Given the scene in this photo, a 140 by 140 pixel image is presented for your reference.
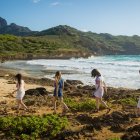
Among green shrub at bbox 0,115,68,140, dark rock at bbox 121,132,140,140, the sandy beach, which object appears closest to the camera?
dark rock at bbox 121,132,140,140

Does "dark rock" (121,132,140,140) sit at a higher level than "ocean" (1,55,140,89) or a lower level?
higher

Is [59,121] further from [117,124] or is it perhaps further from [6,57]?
[6,57]

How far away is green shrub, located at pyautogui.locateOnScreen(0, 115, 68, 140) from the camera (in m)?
11.2

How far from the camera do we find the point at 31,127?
11.3 metres

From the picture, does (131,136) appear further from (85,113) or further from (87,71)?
(87,71)

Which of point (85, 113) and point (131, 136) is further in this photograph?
point (85, 113)

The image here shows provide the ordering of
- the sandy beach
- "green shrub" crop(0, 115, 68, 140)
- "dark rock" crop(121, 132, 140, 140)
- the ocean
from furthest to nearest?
the ocean < the sandy beach < "green shrub" crop(0, 115, 68, 140) < "dark rock" crop(121, 132, 140, 140)

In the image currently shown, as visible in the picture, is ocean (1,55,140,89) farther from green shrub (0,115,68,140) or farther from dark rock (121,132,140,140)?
dark rock (121,132,140,140)

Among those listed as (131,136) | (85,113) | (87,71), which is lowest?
(87,71)

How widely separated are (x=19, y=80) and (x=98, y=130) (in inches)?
183

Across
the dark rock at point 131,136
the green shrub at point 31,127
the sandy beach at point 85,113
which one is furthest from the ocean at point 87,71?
the dark rock at point 131,136

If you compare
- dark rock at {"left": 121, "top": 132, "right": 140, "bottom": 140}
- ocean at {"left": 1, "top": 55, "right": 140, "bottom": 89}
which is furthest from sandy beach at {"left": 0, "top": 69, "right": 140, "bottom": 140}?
ocean at {"left": 1, "top": 55, "right": 140, "bottom": 89}

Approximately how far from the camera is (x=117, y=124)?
12367mm

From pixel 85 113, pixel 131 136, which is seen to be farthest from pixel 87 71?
pixel 131 136
